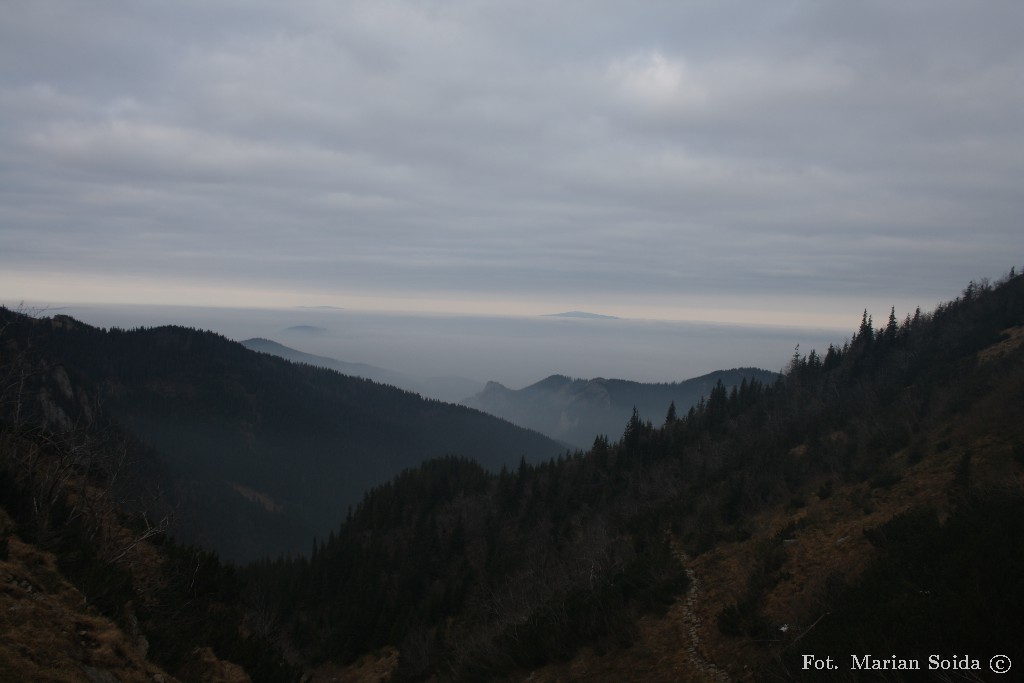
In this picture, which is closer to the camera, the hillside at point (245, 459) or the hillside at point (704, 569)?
the hillside at point (704, 569)

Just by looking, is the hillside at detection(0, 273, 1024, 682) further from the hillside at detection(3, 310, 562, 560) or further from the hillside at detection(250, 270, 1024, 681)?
the hillside at detection(3, 310, 562, 560)

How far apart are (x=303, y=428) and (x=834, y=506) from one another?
201m

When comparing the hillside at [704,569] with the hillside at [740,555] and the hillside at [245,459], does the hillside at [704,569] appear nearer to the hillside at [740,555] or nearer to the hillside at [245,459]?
the hillside at [740,555]

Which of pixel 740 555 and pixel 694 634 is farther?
pixel 740 555

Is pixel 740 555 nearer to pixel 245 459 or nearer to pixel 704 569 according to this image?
pixel 704 569

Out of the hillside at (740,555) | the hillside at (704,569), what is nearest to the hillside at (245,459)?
the hillside at (740,555)

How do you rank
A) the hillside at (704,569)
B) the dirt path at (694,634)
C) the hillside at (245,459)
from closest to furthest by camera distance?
1. the hillside at (704,569)
2. the dirt path at (694,634)
3. the hillside at (245,459)

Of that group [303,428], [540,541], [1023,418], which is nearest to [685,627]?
[1023,418]

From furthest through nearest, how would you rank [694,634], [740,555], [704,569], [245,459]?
[245,459]
[704,569]
[740,555]
[694,634]

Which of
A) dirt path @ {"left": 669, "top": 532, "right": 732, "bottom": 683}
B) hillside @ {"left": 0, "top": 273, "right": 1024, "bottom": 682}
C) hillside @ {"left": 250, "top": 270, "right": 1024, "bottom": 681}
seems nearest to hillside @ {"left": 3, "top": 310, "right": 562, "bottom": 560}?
hillside @ {"left": 250, "top": 270, "right": 1024, "bottom": 681}

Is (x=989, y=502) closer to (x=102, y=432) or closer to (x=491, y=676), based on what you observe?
(x=491, y=676)

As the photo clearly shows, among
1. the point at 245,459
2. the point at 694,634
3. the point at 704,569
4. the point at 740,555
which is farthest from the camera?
the point at 245,459

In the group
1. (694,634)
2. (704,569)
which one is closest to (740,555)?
(704,569)

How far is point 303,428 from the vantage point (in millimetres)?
199625
